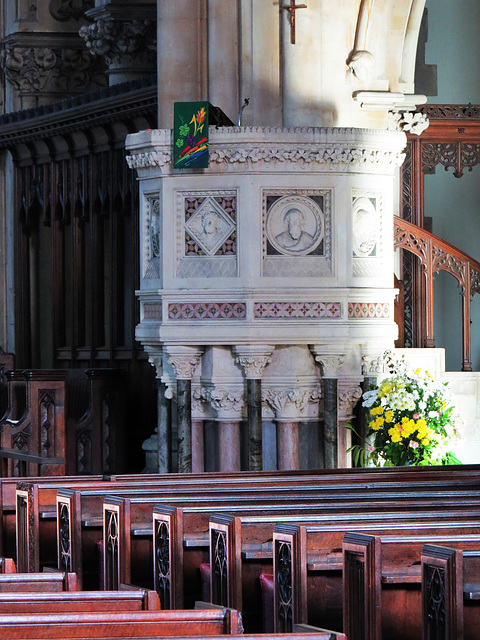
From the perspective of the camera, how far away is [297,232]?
6.98 m

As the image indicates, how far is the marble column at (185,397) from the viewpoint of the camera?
23.1ft

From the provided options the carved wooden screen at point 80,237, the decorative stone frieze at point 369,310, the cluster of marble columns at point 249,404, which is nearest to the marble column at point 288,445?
the cluster of marble columns at point 249,404

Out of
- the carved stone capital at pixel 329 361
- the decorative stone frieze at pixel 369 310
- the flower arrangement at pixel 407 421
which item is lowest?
the flower arrangement at pixel 407 421

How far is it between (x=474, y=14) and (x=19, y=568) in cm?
777

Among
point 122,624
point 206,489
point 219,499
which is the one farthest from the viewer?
point 206,489

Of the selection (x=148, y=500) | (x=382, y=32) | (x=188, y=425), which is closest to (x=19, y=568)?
(x=148, y=500)

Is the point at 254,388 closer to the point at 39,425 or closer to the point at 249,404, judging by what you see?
the point at 249,404

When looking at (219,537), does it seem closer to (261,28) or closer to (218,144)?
(218,144)

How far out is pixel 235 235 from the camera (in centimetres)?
696

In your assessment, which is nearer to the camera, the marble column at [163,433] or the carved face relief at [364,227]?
the carved face relief at [364,227]

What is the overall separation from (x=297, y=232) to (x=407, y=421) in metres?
1.09

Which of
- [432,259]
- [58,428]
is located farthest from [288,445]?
[432,259]

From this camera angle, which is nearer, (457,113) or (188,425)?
(188,425)

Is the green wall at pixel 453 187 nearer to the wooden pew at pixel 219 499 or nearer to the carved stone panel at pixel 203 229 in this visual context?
the carved stone panel at pixel 203 229
